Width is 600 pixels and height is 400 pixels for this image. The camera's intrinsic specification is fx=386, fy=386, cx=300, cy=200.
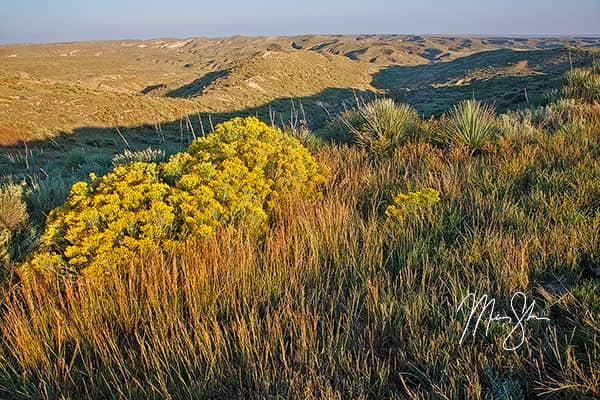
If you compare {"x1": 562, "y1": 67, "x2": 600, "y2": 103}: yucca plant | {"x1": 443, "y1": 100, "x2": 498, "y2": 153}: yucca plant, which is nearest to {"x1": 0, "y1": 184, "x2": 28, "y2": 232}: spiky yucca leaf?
{"x1": 443, "y1": 100, "x2": 498, "y2": 153}: yucca plant

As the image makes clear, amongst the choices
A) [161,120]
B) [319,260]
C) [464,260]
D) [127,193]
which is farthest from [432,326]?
[161,120]

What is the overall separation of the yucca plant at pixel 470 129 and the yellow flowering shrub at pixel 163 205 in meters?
3.27

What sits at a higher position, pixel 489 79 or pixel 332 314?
pixel 489 79

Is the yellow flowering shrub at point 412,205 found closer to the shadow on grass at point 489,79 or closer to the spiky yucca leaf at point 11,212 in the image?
the spiky yucca leaf at point 11,212

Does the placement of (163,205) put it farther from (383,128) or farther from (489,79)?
(489,79)

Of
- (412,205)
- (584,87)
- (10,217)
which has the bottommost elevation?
(10,217)

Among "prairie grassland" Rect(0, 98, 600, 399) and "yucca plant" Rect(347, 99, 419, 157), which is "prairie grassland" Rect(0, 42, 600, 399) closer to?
"prairie grassland" Rect(0, 98, 600, 399)

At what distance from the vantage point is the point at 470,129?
6.48 meters

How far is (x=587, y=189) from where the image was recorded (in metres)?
4.08

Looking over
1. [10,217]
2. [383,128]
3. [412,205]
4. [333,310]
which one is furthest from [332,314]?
[383,128]

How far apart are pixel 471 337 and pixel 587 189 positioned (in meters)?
2.84

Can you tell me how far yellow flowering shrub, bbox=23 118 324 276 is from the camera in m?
3.10

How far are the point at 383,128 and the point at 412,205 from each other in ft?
12.2

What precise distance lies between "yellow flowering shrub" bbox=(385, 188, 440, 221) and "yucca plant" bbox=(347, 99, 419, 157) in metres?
2.79
